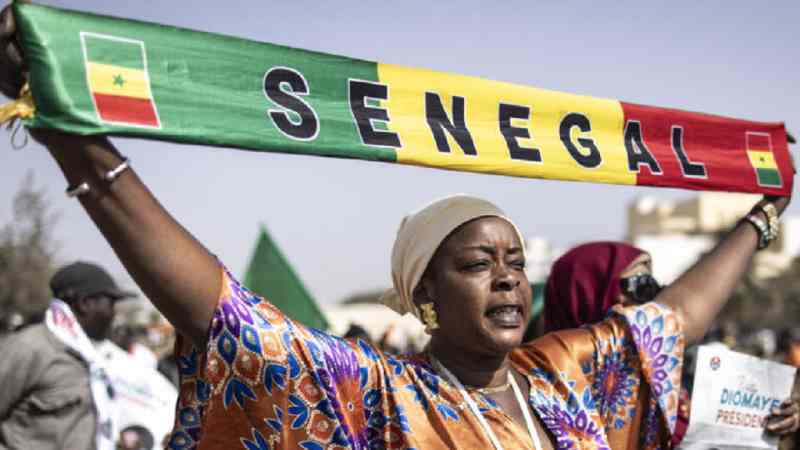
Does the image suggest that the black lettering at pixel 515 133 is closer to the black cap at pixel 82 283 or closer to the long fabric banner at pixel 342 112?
the long fabric banner at pixel 342 112

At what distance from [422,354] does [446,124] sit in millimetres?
662

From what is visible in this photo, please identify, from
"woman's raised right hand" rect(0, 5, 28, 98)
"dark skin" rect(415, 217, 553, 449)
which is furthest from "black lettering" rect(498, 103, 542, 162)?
"woman's raised right hand" rect(0, 5, 28, 98)

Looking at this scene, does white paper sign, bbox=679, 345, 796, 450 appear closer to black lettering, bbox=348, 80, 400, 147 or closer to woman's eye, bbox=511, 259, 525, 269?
woman's eye, bbox=511, 259, 525, 269

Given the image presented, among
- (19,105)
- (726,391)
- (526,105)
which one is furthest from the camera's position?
(726,391)

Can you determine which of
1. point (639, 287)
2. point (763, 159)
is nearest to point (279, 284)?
point (639, 287)

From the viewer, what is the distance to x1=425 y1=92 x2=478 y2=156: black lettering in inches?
117

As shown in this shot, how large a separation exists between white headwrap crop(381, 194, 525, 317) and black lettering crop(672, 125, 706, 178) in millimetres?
883

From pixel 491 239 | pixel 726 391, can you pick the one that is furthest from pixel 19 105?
pixel 726 391

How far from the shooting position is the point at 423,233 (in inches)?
118

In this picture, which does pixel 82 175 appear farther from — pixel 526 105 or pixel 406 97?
pixel 526 105

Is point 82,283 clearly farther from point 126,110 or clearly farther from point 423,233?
point 126,110

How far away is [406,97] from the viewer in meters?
2.95

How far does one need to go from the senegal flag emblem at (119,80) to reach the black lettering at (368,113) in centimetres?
58

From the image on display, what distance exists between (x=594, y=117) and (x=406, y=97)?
2.61ft
